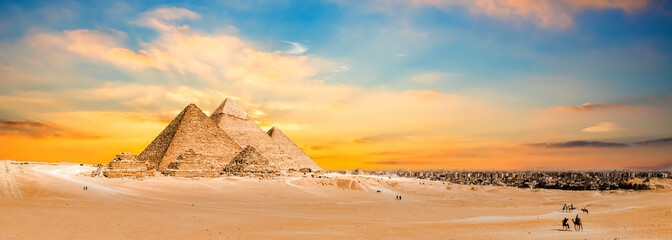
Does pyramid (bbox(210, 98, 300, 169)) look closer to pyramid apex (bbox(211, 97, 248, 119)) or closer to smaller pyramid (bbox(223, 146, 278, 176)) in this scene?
pyramid apex (bbox(211, 97, 248, 119))

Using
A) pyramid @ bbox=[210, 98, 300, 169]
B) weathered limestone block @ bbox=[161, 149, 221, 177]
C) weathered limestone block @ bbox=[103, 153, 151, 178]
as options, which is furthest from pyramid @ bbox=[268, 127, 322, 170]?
weathered limestone block @ bbox=[103, 153, 151, 178]

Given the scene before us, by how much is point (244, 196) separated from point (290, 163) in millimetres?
58144

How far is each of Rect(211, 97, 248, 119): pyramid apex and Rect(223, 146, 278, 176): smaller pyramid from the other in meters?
40.7

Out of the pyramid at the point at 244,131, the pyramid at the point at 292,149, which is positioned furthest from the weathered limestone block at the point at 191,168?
the pyramid at the point at 292,149

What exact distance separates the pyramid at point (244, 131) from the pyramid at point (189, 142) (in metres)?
13.9

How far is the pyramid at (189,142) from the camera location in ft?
227

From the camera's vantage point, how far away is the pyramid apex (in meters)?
99.1

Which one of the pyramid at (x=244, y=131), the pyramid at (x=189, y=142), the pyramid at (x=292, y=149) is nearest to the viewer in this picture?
the pyramid at (x=189, y=142)

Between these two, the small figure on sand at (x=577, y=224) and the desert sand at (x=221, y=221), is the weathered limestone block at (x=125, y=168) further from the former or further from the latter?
the small figure on sand at (x=577, y=224)

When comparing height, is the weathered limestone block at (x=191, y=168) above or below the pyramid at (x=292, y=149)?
below

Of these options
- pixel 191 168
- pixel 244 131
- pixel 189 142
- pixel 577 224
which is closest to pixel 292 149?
pixel 244 131

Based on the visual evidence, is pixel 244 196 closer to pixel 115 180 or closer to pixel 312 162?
pixel 115 180

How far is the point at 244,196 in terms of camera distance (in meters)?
39.8

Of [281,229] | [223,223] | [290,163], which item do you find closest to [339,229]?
[281,229]
